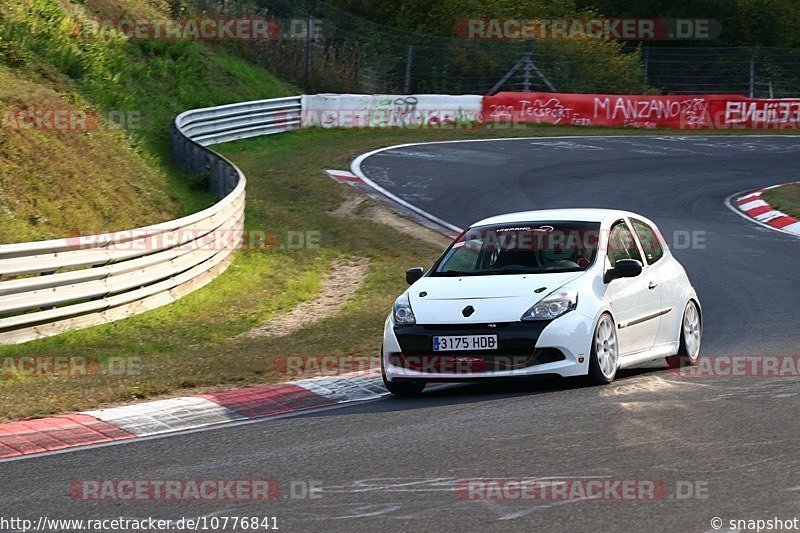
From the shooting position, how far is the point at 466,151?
101ft

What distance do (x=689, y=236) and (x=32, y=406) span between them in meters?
13.1

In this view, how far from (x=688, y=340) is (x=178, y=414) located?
4.80 meters

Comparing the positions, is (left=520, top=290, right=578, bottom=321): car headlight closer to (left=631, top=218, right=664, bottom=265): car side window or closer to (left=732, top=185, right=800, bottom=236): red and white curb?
(left=631, top=218, right=664, bottom=265): car side window

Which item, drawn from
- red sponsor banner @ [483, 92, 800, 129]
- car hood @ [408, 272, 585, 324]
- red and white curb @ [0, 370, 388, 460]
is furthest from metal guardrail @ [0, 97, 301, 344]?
red sponsor banner @ [483, 92, 800, 129]

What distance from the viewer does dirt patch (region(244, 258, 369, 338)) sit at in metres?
14.9

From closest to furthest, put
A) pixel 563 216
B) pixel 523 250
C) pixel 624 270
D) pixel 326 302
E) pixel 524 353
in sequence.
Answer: pixel 524 353
pixel 624 270
pixel 523 250
pixel 563 216
pixel 326 302

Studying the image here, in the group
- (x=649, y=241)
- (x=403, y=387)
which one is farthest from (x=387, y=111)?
(x=403, y=387)

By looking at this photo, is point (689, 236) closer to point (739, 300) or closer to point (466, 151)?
point (739, 300)

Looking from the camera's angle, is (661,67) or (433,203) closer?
(433,203)

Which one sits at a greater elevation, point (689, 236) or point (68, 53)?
point (68, 53)

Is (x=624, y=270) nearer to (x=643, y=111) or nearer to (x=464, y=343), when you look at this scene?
(x=464, y=343)

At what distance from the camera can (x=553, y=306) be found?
9.58 metres

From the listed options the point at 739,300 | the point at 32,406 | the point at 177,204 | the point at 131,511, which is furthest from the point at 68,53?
the point at 131,511

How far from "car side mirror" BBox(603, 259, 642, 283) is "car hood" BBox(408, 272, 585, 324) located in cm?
24
